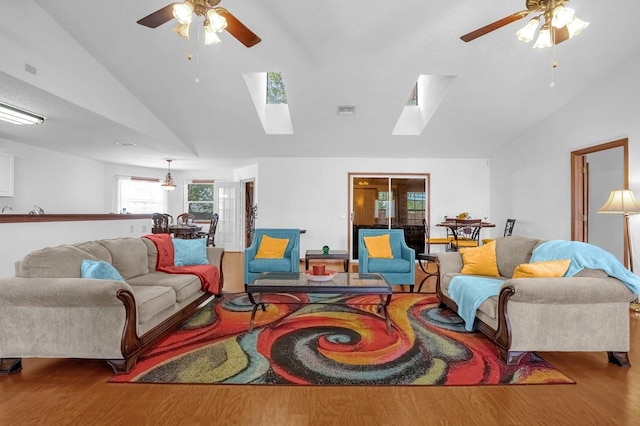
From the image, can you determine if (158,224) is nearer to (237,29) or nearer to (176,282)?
(176,282)

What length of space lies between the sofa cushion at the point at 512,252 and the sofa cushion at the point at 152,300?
3.38 meters

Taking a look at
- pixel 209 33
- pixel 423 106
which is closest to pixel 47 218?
pixel 209 33

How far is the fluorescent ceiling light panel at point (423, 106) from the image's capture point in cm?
534

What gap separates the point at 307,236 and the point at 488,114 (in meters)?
4.30

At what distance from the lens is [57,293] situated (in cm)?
218

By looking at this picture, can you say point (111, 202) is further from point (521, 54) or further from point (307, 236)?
point (521, 54)

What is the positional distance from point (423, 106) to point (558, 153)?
92.9 inches

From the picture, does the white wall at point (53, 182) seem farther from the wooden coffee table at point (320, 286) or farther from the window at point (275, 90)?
the wooden coffee table at point (320, 286)

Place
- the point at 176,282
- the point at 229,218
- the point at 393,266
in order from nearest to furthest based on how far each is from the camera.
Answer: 1. the point at 176,282
2. the point at 393,266
3. the point at 229,218

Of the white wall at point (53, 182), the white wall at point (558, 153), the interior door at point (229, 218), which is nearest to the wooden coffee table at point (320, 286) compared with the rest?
the white wall at point (558, 153)

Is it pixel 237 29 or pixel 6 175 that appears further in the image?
pixel 6 175

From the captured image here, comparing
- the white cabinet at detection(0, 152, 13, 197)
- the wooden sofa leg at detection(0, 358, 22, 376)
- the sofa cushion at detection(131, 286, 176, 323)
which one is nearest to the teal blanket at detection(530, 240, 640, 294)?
the sofa cushion at detection(131, 286, 176, 323)

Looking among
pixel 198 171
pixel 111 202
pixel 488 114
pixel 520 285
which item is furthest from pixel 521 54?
pixel 111 202

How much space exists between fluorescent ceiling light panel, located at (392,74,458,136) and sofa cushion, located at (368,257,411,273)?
274cm
